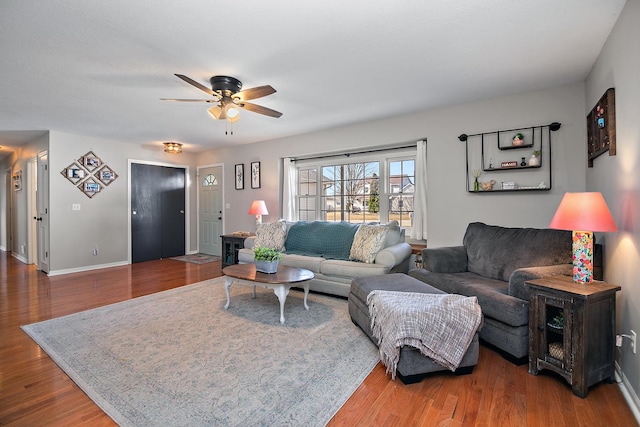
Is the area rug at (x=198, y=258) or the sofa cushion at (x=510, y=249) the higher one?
the sofa cushion at (x=510, y=249)

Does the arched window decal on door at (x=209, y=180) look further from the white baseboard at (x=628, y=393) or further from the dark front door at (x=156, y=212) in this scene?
the white baseboard at (x=628, y=393)

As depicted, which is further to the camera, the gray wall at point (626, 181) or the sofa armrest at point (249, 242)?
the sofa armrest at point (249, 242)

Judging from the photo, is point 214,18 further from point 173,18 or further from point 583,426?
point 583,426

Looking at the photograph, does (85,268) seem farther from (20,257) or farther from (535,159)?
(535,159)

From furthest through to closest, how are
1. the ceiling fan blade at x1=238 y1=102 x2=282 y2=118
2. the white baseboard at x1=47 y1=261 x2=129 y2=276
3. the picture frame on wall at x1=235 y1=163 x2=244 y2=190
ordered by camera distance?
1. the picture frame on wall at x1=235 y1=163 x2=244 y2=190
2. the white baseboard at x1=47 y1=261 x2=129 y2=276
3. the ceiling fan blade at x1=238 y1=102 x2=282 y2=118

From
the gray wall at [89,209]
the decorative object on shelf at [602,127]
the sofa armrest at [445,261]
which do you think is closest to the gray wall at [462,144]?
the decorative object on shelf at [602,127]

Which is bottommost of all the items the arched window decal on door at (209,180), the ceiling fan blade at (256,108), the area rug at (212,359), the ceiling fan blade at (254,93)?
the area rug at (212,359)

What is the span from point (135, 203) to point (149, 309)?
3.69 meters

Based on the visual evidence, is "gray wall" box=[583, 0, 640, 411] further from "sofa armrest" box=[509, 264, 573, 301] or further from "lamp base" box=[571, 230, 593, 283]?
"sofa armrest" box=[509, 264, 573, 301]

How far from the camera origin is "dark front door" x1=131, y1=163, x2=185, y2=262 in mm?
6266

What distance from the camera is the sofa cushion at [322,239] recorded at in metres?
4.28

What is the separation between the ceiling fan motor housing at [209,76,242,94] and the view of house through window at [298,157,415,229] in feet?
8.16

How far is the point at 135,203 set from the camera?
6.25m

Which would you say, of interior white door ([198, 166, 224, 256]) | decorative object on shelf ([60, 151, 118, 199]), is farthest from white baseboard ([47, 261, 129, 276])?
interior white door ([198, 166, 224, 256])
